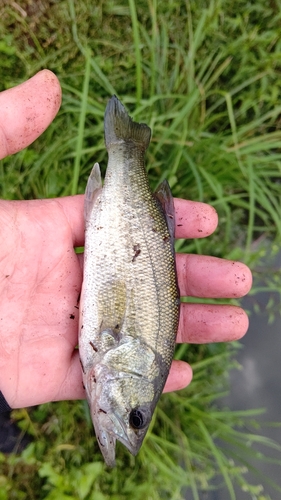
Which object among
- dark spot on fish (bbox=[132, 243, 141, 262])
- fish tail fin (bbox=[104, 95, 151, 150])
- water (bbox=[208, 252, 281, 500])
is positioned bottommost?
water (bbox=[208, 252, 281, 500])

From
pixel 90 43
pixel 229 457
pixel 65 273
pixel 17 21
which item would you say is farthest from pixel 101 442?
pixel 17 21

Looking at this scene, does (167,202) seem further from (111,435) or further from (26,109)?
(111,435)

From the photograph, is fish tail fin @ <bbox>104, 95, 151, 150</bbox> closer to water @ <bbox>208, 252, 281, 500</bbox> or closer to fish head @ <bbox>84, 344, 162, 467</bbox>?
fish head @ <bbox>84, 344, 162, 467</bbox>

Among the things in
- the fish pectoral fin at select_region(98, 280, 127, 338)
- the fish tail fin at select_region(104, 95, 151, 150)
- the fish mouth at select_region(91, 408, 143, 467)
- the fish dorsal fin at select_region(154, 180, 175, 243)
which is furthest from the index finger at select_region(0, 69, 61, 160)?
the fish mouth at select_region(91, 408, 143, 467)

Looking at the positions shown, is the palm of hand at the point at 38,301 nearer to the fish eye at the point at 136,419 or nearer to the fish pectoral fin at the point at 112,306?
the fish pectoral fin at the point at 112,306

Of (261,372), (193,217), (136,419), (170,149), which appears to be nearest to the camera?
(136,419)

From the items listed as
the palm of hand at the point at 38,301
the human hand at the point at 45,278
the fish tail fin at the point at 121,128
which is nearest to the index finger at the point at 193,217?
the human hand at the point at 45,278

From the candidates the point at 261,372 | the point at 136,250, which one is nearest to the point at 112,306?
the point at 136,250
